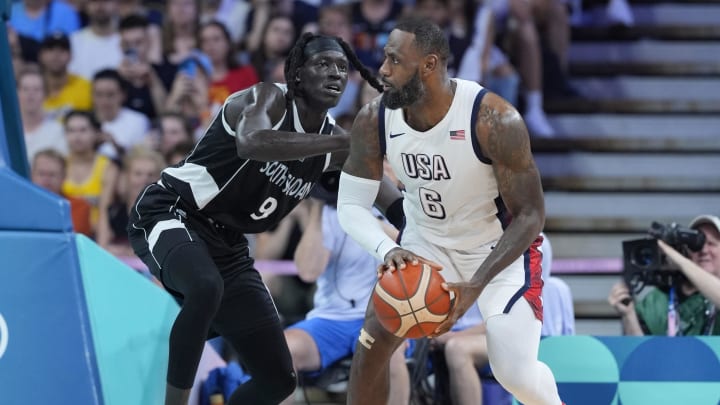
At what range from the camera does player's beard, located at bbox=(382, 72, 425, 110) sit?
4.71 metres

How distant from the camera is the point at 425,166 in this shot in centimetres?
479

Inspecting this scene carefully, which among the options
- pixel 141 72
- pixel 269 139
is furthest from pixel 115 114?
pixel 269 139

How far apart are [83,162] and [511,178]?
191 inches

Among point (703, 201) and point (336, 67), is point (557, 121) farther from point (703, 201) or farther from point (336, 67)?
point (336, 67)

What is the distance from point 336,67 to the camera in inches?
202

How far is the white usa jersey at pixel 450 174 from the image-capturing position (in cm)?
475

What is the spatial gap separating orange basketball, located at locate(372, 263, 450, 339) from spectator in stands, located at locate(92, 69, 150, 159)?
4.76 m

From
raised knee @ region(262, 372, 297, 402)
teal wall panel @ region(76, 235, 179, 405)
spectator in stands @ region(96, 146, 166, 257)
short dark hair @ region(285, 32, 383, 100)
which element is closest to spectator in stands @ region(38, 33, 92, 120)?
spectator in stands @ region(96, 146, 166, 257)

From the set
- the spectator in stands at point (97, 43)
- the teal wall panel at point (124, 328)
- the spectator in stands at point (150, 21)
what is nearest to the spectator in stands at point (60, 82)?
the spectator in stands at point (97, 43)

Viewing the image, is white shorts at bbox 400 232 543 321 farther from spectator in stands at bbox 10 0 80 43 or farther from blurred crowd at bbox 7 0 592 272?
spectator in stands at bbox 10 0 80 43

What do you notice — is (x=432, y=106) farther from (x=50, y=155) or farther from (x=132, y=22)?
(x=132, y=22)

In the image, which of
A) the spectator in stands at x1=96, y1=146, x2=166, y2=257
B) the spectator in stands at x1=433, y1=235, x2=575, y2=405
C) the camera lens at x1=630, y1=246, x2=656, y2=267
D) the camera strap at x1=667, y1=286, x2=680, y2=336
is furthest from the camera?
the spectator in stands at x1=96, y1=146, x2=166, y2=257

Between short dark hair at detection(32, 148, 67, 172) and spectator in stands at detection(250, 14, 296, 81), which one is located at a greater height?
spectator in stands at detection(250, 14, 296, 81)

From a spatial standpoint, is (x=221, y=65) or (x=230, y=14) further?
(x=230, y=14)
